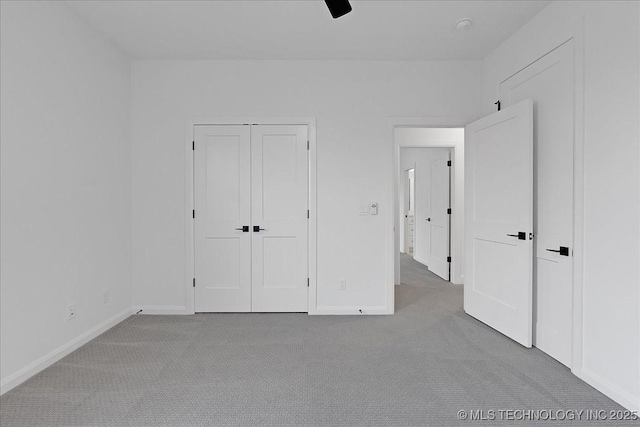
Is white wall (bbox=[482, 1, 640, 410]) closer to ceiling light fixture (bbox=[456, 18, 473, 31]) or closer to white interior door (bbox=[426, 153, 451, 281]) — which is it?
ceiling light fixture (bbox=[456, 18, 473, 31])

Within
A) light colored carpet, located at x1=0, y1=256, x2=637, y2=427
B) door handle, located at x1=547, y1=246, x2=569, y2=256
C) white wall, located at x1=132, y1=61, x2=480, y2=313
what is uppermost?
white wall, located at x1=132, y1=61, x2=480, y2=313

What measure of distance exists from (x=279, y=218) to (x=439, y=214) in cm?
310

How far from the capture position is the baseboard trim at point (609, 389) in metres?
1.89

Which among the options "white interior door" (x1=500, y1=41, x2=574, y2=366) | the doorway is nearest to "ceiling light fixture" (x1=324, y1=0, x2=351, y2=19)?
"white interior door" (x1=500, y1=41, x2=574, y2=366)

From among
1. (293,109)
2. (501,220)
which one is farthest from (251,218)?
(501,220)

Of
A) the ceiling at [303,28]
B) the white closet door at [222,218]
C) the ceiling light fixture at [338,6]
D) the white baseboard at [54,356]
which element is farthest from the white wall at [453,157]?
the white baseboard at [54,356]

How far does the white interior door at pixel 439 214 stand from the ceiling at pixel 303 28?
216 cm

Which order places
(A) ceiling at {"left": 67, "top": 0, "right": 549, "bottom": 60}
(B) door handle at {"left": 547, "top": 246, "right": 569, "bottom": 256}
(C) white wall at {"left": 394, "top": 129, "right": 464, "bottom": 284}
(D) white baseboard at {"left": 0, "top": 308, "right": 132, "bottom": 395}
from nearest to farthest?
1. (D) white baseboard at {"left": 0, "top": 308, "right": 132, "bottom": 395}
2. (B) door handle at {"left": 547, "top": 246, "right": 569, "bottom": 256}
3. (A) ceiling at {"left": 67, "top": 0, "right": 549, "bottom": 60}
4. (C) white wall at {"left": 394, "top": 129, "right": 464, "bottom": 284}

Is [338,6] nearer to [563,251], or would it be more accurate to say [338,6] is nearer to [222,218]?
[563,251]

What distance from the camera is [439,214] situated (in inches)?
217

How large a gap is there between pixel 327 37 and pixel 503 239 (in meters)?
2.46

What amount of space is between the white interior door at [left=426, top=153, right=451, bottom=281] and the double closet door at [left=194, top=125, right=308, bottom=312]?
2692 mm

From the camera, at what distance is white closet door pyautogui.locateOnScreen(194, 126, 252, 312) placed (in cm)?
355

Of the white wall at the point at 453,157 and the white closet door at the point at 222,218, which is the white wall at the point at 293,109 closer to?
the white closet door at the point at 222,218
